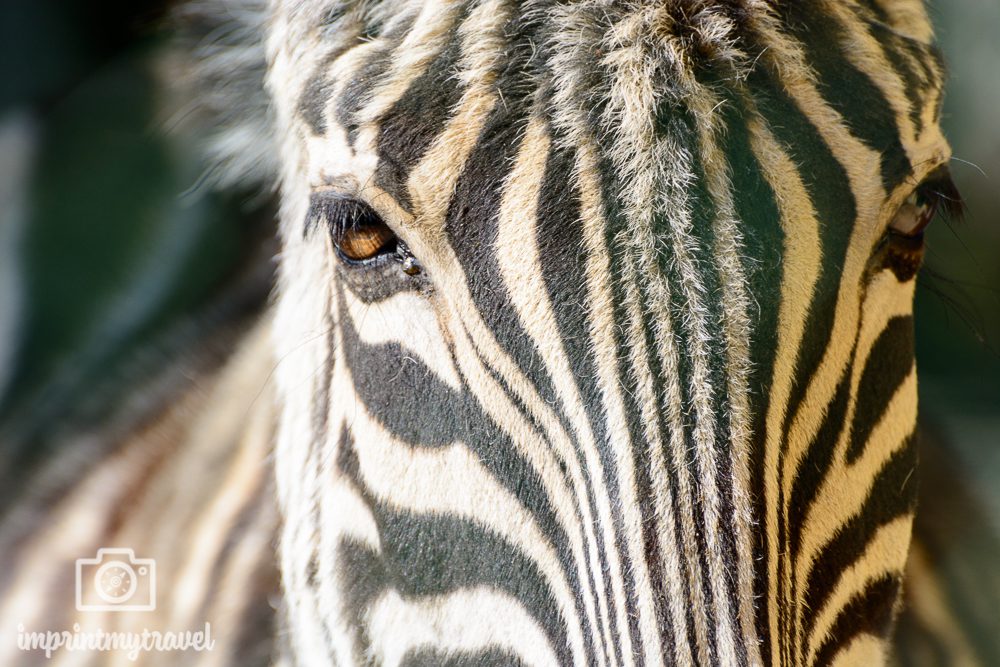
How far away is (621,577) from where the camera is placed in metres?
0.78

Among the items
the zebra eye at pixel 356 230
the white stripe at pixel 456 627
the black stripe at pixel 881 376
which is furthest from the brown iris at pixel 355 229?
the black stripe at pixel 881 376

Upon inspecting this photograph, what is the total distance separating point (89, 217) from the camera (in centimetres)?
176

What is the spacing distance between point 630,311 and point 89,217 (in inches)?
52.6

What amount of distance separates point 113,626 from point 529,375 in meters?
0.97

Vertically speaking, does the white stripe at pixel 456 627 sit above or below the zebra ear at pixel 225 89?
below

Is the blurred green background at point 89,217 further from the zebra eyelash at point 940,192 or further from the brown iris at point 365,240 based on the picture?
the zebra eyelash at point 940,192

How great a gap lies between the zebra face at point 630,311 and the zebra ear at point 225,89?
1.71ft

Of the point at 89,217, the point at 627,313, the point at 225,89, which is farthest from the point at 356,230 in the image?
the point at 89,217

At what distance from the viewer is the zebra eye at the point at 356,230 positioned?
94 cm

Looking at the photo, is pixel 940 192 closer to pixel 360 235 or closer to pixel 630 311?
pixel 630 311

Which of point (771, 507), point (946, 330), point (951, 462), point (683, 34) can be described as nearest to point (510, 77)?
point (683, 34)

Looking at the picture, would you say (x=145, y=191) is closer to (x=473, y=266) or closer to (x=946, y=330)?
(x=473, y=266)

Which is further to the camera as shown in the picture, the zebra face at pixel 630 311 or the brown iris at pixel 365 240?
the brown iris at pixel 365 240

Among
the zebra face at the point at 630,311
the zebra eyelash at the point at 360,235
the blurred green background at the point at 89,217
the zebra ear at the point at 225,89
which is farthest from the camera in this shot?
the blurred green background at the point at 89,217
